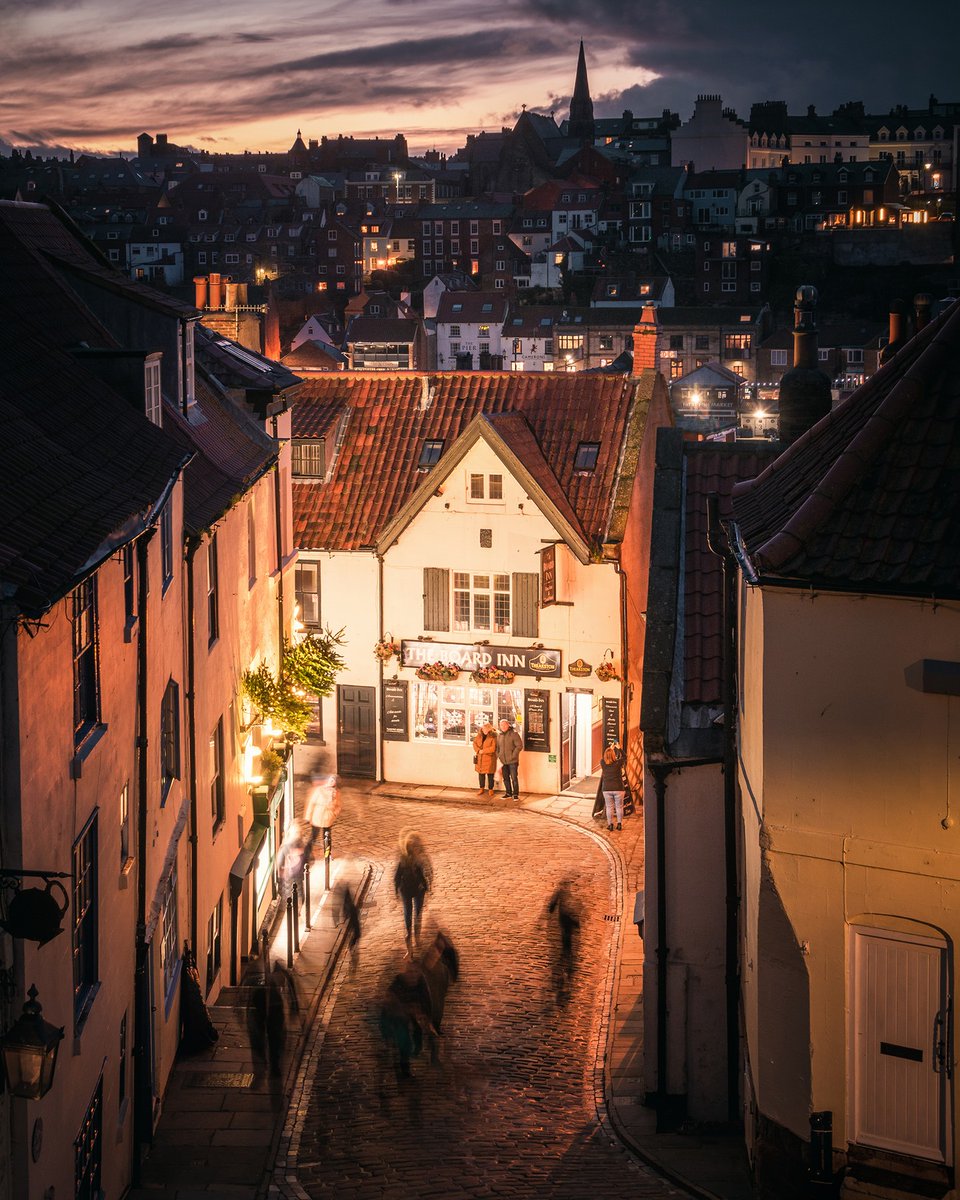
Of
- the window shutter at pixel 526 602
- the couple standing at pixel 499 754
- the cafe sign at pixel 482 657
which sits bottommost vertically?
the couple standing at pixel 499 754

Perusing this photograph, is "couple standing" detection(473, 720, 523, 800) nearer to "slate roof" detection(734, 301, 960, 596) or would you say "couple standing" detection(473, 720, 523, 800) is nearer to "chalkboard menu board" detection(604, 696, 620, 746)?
"chalkboard menu board" detection(604, 696, 620, 746)

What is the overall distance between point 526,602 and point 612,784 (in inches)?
188

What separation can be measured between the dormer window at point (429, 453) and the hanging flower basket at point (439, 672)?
5032mm

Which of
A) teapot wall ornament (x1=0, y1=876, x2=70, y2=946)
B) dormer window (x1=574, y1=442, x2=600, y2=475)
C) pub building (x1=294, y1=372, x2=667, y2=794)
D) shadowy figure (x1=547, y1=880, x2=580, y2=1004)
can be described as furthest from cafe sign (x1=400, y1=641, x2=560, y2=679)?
teapot wall ornament (x1=0, y1=876, x2=70, y2=946)

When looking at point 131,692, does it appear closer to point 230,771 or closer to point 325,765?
point 230,771

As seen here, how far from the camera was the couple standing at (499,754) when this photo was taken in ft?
109

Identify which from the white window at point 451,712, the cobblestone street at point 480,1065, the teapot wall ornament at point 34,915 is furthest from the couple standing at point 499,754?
the teapot wall ornament at point 34,915

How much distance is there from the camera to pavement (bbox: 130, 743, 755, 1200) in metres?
16.5

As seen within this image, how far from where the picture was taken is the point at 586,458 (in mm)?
35469

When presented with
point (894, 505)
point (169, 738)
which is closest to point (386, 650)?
point (169, 738)

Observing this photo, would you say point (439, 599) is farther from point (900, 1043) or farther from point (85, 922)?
point (900, 1043)

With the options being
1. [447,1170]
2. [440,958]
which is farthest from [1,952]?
[440,958]

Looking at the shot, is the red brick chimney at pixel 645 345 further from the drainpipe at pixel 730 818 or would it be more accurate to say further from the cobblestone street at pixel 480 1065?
the drainpipe at pixel 730 818

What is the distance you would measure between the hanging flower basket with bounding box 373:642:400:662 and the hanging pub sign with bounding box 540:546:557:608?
3657 millimetres
